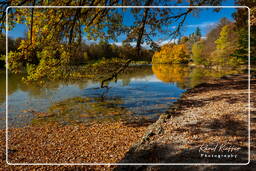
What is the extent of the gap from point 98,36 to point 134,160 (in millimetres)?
3139

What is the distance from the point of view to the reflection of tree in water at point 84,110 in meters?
7.73

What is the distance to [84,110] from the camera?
8.78m

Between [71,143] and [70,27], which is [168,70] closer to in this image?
[70,27]

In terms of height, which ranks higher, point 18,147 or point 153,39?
point 153,39

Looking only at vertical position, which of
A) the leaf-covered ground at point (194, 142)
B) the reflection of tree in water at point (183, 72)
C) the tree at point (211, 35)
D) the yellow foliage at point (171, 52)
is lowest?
the leaf-covered ground at point (194, 142)

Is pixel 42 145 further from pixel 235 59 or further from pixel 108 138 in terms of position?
pixel 235 59

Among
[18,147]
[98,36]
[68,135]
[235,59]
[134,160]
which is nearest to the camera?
[134,160]

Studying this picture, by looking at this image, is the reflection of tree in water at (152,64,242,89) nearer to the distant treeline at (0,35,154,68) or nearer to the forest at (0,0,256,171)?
the distant treeline at (0,35,154,68)

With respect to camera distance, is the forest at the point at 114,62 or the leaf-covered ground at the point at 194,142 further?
the forest at the point at 114,62

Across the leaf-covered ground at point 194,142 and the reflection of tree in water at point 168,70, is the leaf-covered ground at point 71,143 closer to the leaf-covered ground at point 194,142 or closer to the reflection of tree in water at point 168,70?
the leaf-covered ground at point 194,142

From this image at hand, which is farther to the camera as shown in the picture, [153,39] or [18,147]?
[18,147]

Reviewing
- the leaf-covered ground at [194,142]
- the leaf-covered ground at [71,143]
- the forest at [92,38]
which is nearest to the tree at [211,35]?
the forest at [92,38]

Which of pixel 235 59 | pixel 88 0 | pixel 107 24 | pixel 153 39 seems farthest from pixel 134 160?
pixel 235 59

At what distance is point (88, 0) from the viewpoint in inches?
183
